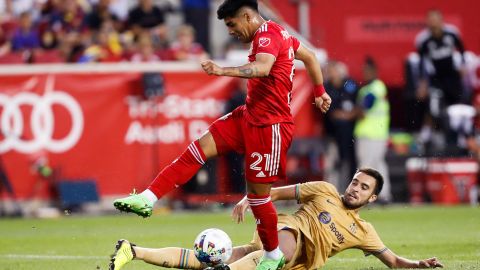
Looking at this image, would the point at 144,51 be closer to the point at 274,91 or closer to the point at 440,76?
the point at 440,76

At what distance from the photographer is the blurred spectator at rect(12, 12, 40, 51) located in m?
20.6

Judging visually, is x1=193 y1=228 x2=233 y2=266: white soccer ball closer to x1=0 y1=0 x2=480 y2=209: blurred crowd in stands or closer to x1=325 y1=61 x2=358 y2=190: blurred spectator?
x1=0 y1=0 x2=480 y2=209: blurred crowd in stands

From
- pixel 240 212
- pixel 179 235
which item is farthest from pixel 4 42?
pixel 240 212

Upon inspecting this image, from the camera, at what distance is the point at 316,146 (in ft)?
66.3

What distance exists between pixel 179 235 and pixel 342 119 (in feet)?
20.7

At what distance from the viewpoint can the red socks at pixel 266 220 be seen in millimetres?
9367

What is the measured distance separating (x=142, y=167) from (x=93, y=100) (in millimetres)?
1367

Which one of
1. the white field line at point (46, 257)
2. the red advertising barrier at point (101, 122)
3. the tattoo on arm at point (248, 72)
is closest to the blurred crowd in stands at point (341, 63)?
the red advertising barrier at point (101, 122)

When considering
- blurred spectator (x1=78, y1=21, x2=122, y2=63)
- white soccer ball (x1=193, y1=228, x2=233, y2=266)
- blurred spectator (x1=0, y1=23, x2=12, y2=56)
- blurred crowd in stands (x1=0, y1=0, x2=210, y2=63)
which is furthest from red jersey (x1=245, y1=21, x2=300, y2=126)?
blurred spectator (x1=0, y1=23, x2=12, y2=56)

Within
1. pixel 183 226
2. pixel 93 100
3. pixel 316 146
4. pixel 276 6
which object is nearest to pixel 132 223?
pixel 183 226

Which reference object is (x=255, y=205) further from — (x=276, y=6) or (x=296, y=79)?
(x=276, y=6)

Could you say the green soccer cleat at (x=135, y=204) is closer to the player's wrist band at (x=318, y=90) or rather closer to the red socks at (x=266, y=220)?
the red socks at (x=266, y=220)

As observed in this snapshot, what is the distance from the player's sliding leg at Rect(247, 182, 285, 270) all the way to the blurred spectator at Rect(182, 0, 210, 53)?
12.8 metres

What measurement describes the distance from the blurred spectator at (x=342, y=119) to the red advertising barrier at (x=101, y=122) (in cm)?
174
